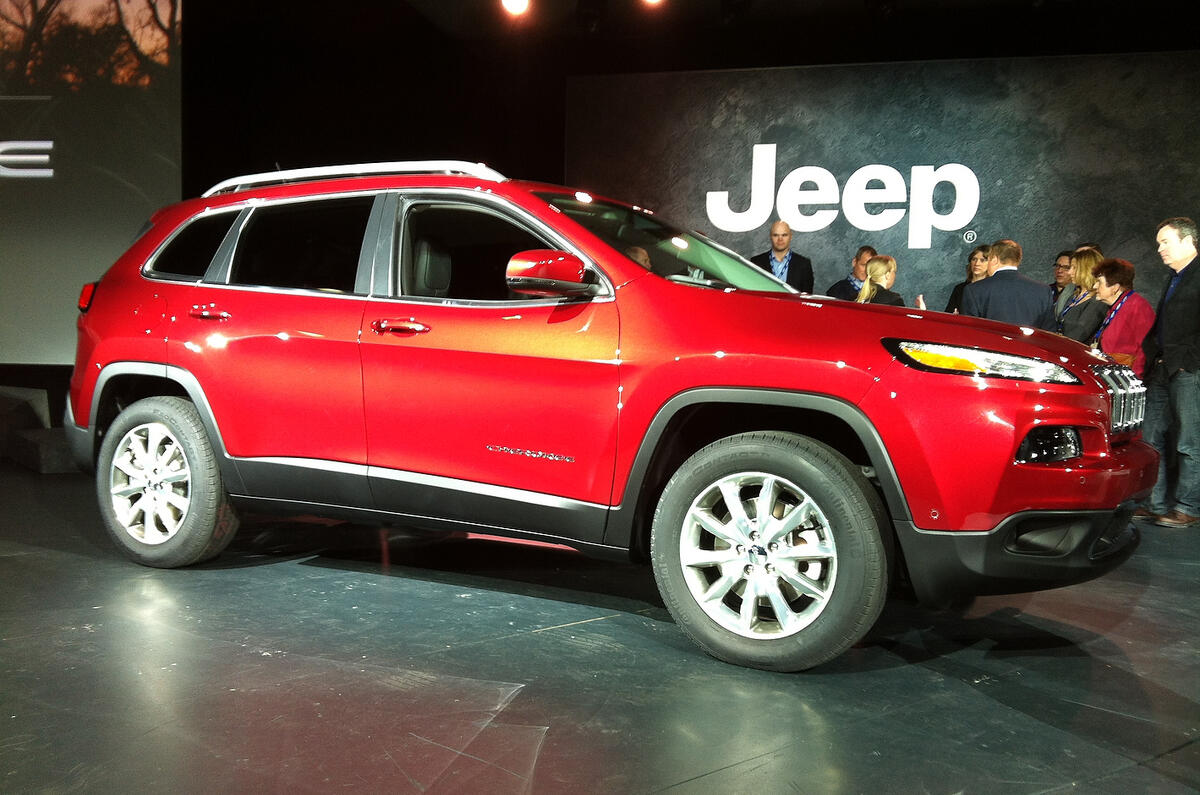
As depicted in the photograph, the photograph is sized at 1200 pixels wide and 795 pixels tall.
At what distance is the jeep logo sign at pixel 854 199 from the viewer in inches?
389

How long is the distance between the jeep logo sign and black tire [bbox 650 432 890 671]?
6.88 meters

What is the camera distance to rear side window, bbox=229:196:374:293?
165 inches

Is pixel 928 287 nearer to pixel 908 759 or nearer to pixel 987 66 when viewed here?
pixel 987 66

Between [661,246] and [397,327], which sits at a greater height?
[661,246]

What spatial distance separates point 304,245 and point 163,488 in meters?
1.26

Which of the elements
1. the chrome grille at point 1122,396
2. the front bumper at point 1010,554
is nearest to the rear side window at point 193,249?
the front bumper at point 1010,554

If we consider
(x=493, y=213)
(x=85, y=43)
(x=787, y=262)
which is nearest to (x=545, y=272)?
(x=493, y=213)

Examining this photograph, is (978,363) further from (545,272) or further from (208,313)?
(208,313)

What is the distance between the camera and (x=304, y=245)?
171 inches

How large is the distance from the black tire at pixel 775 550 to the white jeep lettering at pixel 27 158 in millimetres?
8537

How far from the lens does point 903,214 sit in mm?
9984

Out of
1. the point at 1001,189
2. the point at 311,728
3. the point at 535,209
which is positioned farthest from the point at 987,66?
the point at 311,728

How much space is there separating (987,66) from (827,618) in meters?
8.14

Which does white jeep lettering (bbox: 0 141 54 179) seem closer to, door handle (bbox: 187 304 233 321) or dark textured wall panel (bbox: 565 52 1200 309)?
dark textured wall panel (bbox: 565 52 1200 309)
